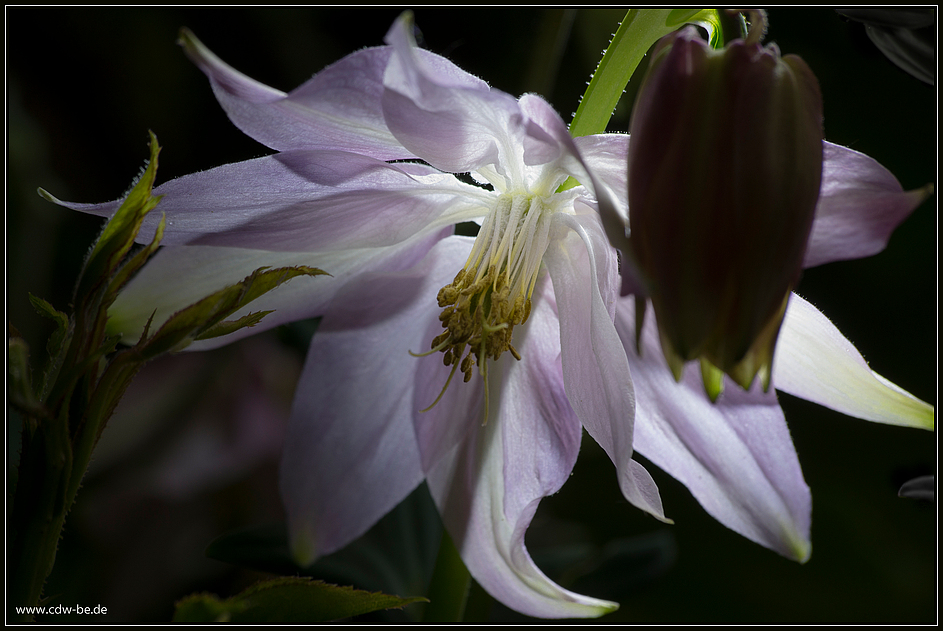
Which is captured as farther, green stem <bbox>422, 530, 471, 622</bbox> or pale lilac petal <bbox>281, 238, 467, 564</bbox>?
green stem <bbox>422, 530, 471, 622</bbox>

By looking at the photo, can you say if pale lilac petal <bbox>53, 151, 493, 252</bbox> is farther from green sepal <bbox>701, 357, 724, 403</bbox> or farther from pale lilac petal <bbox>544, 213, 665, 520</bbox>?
green sepal <bbox>701, 357, 724, 403</bbox>

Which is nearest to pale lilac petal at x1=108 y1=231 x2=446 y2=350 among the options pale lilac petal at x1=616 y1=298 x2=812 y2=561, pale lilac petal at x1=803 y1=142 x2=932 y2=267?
pale lilac petal at x1=616 y1=298 x2=812 y2=561

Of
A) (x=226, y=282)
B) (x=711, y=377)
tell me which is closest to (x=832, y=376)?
(x=711, y=377)

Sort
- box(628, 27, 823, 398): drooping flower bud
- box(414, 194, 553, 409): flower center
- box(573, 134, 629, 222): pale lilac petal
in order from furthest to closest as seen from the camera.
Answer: box(414, 194, 553, 409): flower center → box(573, 134, 629, 222): pale lilac petal → box(628, 27, 823, 398): drooping flower bud

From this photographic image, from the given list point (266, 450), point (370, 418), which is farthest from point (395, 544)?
point (266, 450)

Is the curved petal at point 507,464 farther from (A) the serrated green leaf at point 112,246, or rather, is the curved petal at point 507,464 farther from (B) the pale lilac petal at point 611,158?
(A) the serrated green leaf at point 112,246

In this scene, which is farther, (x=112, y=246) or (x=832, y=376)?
(x=832, y=376)

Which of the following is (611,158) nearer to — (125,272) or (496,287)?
(496,287)
